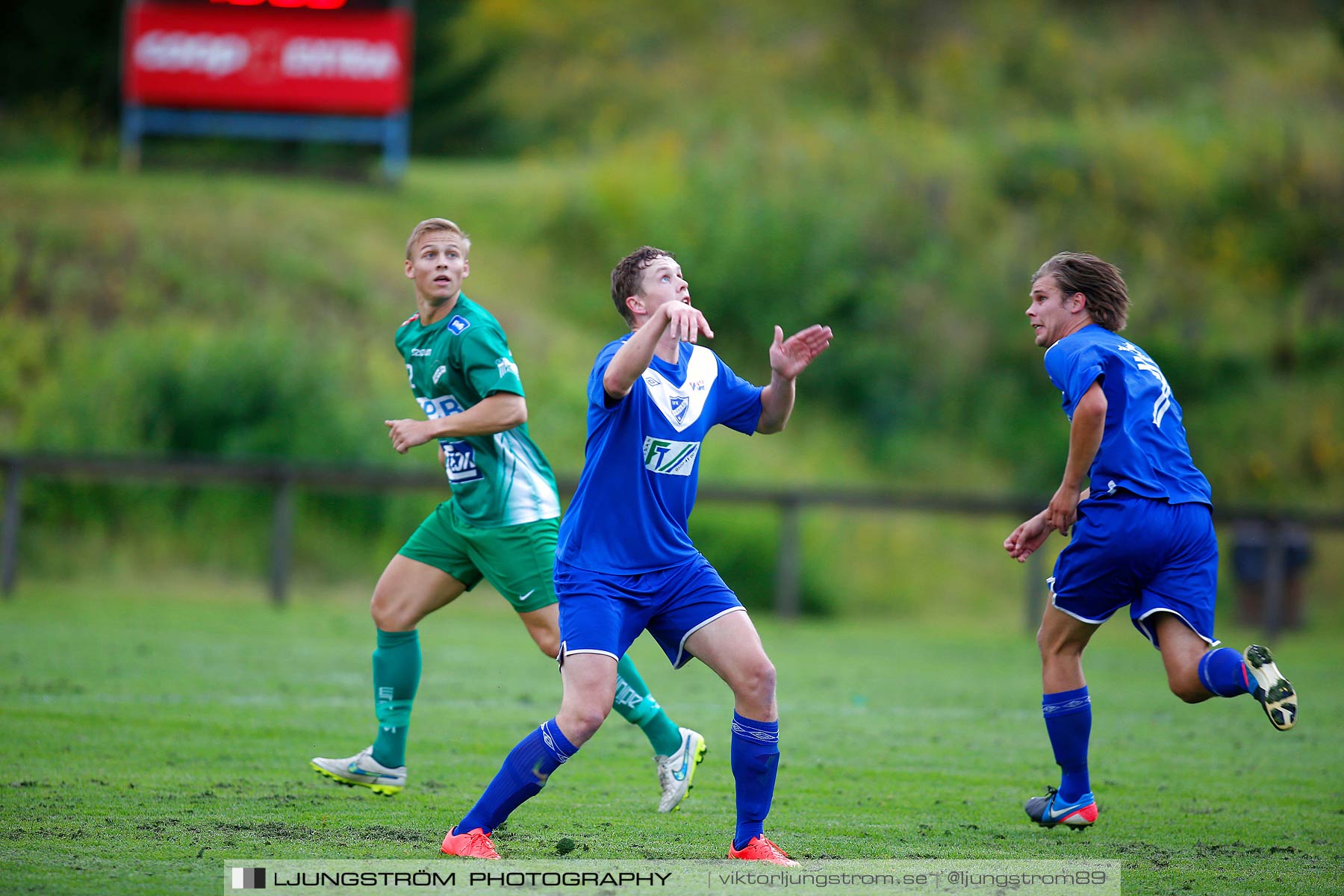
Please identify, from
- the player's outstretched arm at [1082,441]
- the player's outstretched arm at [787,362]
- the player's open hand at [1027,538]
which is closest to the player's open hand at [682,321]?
the player's outstretched arm at [787,362]

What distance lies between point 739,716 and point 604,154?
833 inches

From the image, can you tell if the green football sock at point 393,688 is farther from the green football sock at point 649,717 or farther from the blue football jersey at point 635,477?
the blue football jersey at point 635,477

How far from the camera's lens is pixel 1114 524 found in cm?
486

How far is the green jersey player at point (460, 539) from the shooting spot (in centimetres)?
530

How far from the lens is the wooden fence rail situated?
12609mm

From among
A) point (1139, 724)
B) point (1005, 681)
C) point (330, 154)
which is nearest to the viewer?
point (1139, 724)

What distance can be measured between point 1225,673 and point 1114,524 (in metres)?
0.64

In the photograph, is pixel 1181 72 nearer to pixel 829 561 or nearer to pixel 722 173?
pixel 722 173

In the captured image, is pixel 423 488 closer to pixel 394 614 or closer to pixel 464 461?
pixel 394 614

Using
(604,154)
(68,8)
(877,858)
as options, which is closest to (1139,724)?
(877,858)

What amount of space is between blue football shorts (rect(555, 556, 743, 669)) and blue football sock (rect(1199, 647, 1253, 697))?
5.43 ft

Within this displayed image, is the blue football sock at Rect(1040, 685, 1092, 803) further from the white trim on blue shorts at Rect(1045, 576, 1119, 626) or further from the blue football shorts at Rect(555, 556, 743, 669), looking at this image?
the blue football shorts at Rect(555, 556, 743, 669)

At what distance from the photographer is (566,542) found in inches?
178

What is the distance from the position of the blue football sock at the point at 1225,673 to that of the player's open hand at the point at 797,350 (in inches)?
68.7
